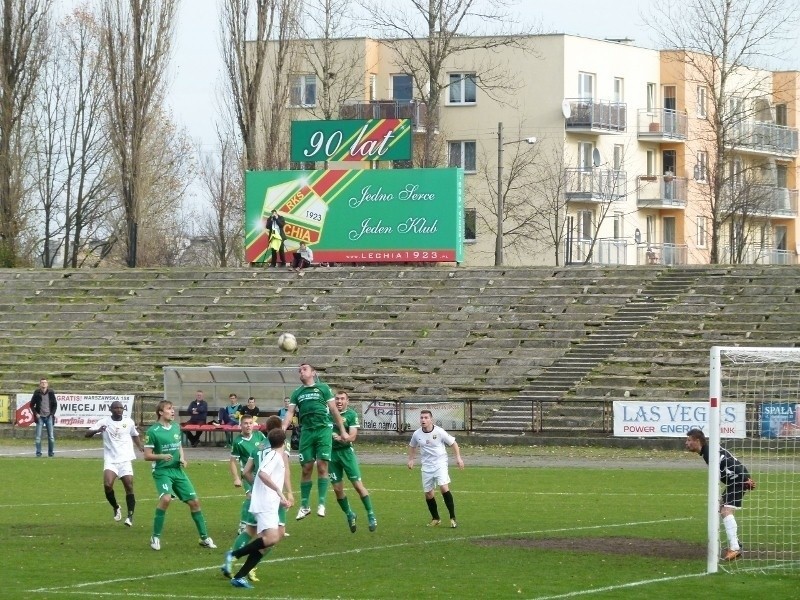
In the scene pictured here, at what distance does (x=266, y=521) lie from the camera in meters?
14.9

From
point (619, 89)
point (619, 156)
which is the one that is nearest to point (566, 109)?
point (619, 156)

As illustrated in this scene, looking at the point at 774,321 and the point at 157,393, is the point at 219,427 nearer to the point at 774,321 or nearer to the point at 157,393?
the point at 157,393

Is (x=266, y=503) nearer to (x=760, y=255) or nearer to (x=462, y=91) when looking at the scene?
(x=462, y=91)

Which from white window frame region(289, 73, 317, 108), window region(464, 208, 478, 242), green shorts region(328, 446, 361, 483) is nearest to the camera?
green shorts region(328, 446, 361, 483)

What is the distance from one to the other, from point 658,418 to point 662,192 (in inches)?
1469

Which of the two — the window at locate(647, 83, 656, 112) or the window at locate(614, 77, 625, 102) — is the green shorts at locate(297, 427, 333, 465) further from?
the window at locate(647, 83, 656, 112)

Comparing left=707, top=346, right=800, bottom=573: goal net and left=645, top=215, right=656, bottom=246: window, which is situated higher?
left=645, top=215, right=656, bottom=246: window

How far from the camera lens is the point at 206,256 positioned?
324 feet

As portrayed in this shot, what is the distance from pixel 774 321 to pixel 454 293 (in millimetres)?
10687

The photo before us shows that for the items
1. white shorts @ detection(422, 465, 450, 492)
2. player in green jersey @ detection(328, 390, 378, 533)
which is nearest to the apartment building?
white shorts @ detection(422, 465, 450, 492)

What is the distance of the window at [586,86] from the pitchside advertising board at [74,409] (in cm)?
3524

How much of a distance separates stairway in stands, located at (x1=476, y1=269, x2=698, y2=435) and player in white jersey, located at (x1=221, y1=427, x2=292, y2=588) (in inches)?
917

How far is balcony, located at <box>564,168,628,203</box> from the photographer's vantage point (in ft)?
219

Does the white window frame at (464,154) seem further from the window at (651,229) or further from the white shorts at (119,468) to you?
the white shorts at (119,468)
